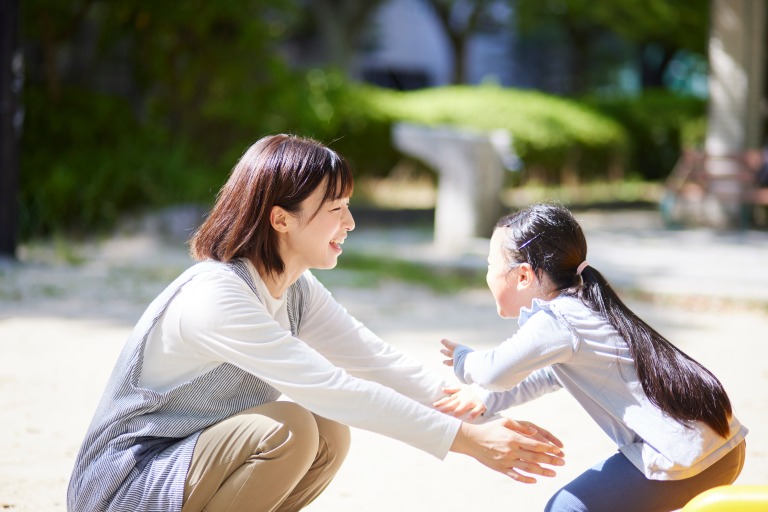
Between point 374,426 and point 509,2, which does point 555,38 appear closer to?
point 509,2

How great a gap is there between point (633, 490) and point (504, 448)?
0.35m

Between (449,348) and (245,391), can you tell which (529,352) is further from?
(245,391)

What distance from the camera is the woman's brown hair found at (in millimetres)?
2582

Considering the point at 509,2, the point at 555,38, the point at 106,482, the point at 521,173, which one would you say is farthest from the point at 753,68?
the point at 555,38

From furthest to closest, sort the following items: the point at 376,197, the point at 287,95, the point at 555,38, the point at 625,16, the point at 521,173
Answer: the point at 555,38, the point at 625,16, the point at 521,173, the point at 376,197, the point at 287,95

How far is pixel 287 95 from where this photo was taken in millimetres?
12023

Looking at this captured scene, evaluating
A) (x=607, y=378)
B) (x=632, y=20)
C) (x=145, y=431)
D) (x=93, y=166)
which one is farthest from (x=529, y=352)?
(x=632, y=20)

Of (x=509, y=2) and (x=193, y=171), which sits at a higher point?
(x=509, y=2)

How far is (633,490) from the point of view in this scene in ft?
8.34

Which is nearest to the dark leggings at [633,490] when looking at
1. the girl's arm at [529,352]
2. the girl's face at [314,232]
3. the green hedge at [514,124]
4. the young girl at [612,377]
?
the young girl at [612,377]

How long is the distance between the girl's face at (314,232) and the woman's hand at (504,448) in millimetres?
596

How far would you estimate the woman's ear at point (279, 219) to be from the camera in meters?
2.59

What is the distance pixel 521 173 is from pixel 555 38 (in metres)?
18.0

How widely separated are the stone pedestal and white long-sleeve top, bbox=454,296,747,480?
24.6 ft
